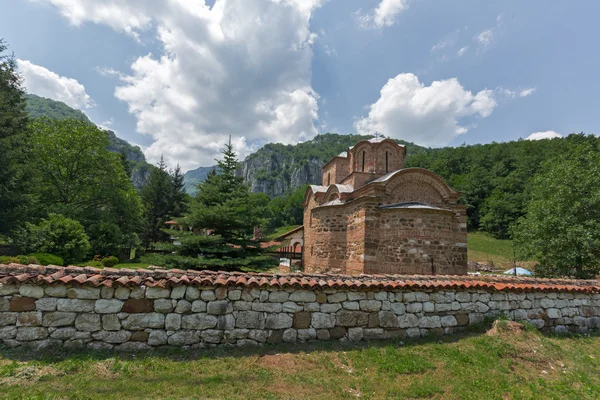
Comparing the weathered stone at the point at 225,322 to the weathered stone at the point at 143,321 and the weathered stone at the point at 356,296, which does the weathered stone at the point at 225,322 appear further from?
the weathered stone at the point at 356,296

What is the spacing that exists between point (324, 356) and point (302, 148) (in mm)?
125273

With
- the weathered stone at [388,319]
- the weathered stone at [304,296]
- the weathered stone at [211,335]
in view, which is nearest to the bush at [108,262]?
the weathered stone at [211,335]

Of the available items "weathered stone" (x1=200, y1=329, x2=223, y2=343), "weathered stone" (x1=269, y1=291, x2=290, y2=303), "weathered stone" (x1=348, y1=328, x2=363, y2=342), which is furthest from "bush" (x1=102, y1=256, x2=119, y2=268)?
"weathered stone" (x1=348, y1=328, x2=363, y2=342)

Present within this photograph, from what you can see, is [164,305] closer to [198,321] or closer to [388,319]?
[198,321]

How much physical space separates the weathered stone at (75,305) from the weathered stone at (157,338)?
3.08ft

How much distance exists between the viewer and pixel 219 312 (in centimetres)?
440

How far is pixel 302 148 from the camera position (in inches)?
4995

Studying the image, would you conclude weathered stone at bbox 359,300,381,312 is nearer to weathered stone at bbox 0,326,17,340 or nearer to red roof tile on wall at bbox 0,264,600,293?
red roof tile on wall at bbox 0,264,600,293

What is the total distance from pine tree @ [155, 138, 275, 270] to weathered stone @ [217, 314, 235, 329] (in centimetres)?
536

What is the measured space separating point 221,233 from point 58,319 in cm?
661

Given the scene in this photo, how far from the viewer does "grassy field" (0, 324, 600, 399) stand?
3.30 m

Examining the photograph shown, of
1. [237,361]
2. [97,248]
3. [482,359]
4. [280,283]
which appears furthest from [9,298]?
[97,248]

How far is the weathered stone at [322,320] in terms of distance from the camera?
4730 millimetres

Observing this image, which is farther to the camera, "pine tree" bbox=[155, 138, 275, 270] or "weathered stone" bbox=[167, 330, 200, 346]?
"pine tree" bbox=[155, 138, 275, 270]
